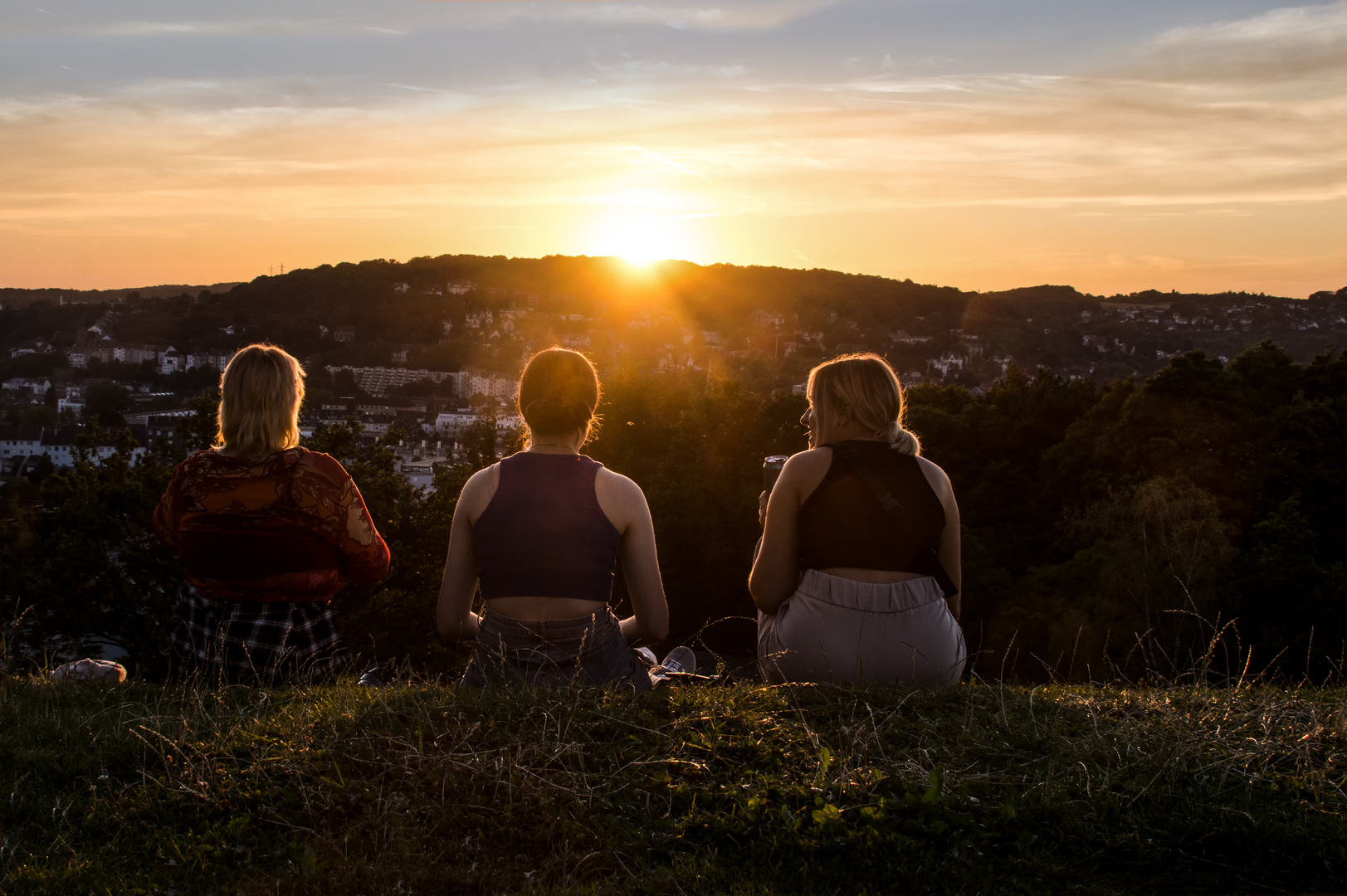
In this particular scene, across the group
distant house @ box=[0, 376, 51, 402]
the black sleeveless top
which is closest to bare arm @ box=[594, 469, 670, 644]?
the black sleeveless top

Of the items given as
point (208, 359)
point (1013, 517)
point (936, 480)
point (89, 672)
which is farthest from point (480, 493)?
point (208, 359)

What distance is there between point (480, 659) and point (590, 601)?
1.58 ft

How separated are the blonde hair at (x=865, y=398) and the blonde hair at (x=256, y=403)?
214 centimetres

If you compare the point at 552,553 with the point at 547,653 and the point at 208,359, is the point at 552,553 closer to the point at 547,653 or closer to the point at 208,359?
the point at 547,653

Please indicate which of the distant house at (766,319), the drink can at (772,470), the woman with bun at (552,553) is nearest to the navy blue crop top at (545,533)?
the woman with bun at (552,553)

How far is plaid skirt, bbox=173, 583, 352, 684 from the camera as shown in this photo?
13.0ft

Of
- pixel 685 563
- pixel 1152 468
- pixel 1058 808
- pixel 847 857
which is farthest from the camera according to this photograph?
pixel 685 563

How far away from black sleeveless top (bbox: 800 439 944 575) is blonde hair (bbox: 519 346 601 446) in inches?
36.8

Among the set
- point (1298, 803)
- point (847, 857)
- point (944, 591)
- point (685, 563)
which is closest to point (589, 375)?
point (944, 591)

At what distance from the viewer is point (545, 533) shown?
3.51m

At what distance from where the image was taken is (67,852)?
2562mm

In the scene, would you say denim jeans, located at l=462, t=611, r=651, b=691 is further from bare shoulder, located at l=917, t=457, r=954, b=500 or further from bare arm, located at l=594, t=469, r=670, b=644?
bare shoulder, located at l=917, t=457, r=954, b=500

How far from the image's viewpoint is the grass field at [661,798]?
2.49 m

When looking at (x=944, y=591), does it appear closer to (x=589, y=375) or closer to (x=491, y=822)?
(x=589, y=375)
